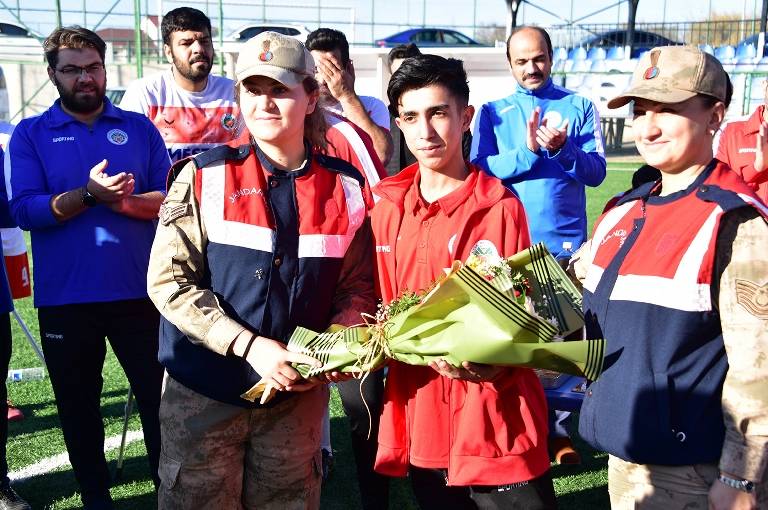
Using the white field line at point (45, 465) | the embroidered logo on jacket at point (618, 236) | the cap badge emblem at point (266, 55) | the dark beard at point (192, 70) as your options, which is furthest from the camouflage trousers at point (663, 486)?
the white field line at point (45, 465)

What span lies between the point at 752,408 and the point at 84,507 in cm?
342

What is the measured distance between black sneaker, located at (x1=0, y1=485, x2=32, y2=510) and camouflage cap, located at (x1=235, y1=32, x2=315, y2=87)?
2.78m

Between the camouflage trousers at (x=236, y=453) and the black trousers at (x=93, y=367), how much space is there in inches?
51.5

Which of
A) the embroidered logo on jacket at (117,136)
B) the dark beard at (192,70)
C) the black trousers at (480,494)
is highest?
the dark beard at (192,70)

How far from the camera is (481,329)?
237 centimetres

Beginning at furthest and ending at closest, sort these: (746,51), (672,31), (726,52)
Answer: (672,31) → (746,51) → (726,52)

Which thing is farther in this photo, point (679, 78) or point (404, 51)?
point (404, 51)

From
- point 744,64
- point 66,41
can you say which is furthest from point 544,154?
point 744,64

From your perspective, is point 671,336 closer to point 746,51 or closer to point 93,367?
point 93,367

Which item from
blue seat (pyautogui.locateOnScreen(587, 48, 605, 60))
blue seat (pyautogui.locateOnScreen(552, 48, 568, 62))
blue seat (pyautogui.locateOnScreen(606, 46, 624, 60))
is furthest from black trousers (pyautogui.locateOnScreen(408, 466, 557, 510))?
blue seat (pyautogui.locateOnScreen(606, 46, 624, 60))

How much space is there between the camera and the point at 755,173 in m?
5.17

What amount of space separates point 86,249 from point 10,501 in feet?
4.59

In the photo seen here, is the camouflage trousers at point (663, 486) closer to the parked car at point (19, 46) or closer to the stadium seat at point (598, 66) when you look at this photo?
the parked car at point (19, 46)

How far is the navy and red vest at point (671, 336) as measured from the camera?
234cm
